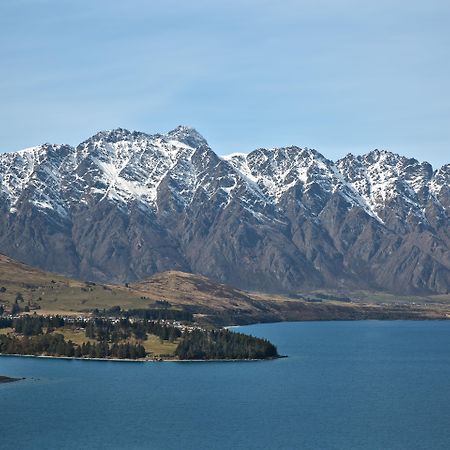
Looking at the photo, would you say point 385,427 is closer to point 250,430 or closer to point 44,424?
point 250,430

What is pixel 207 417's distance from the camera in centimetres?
19975

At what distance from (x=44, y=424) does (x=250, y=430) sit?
122ft

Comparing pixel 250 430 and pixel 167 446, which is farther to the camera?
pixel 250 430

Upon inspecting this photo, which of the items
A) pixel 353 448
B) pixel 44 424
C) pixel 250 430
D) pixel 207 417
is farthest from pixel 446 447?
pixel 44 424

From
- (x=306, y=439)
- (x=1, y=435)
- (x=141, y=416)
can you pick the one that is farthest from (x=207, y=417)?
(x=1, y=435)

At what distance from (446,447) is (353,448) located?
1519cm

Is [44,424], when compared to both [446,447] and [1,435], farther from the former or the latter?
[446,447]

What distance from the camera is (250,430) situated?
186 meters

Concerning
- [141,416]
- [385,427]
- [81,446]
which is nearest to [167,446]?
[81,446]

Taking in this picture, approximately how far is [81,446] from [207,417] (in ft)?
115

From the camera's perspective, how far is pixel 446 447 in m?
171

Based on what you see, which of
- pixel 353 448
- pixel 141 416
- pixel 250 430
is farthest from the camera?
pixel 141 416

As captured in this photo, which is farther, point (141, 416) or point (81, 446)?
point (141, 416)

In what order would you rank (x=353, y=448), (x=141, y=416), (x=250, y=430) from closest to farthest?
1. (x=353, y=448)
2. (x=250, y=430)
3. (x=141, y=416)
